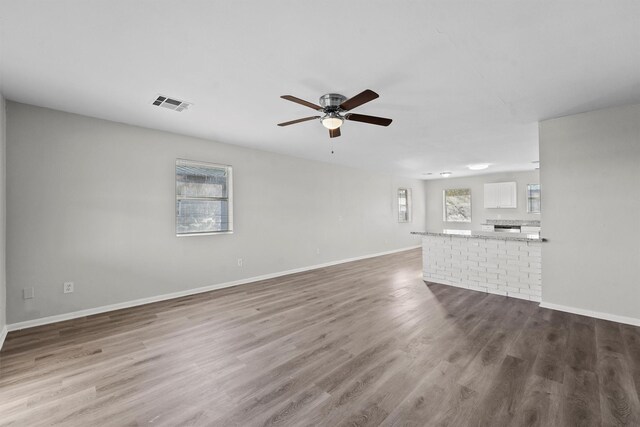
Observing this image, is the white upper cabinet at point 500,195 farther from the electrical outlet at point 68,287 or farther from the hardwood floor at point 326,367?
the electrical outlet at point 68,287

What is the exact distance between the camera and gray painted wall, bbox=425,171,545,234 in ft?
26.8

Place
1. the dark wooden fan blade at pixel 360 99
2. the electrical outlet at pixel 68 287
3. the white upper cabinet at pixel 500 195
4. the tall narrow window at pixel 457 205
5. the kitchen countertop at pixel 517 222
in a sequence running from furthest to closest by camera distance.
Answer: the tall narrow window at pixel 457 205
the white upper cabinet at pixel 500 195
the kitchen countertop at pixel 517 222
the electrical outlet at pixel 68 287
the dark wooden fan blade at pixel 360 99

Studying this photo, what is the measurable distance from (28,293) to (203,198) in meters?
2.33

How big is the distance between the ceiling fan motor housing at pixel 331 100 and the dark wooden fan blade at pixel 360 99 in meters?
0.14

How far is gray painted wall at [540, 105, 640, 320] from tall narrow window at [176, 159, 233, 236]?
16.0 feet

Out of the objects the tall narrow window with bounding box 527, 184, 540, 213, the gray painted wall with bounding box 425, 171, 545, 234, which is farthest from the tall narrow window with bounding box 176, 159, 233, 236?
the tall narrow window with bounding box 527, 184, 540, 213

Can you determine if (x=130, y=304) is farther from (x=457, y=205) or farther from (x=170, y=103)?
(x=457, y=205)

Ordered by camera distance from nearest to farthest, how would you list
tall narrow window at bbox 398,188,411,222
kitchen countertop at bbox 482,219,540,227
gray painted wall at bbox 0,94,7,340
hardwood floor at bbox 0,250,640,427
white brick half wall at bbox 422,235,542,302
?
1. hardwood floor at bbox 0,250,640,427
2. gray painted wall at bbox 0,94,7,340
3. white brick half wall at bbox 422,235,542,302
4. kitchen countertop at bbox 482,219,540,227
5. tall narrow window at bbox 398,188,411,222

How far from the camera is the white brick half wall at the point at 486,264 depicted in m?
3.89

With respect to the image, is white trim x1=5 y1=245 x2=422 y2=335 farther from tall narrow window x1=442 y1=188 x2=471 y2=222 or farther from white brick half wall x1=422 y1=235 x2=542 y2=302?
tall narrow window x1=442 y1=188 x2=471 y2=222

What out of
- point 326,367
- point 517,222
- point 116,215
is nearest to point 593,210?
point 326,367

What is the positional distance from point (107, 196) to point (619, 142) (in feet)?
21.2

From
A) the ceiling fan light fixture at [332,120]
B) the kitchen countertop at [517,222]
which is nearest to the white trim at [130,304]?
the ceiling fan light fixture at [332,120]

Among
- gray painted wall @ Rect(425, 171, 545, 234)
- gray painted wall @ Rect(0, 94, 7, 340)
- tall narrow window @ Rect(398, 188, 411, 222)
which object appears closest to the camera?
gray painted wall @ Rect(0, 94, 7, 340)
